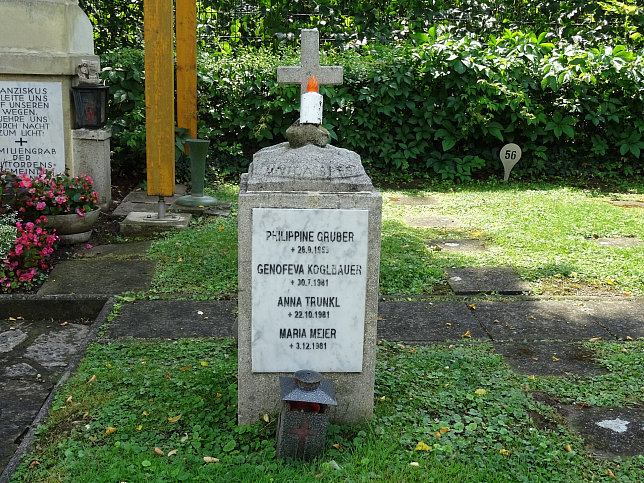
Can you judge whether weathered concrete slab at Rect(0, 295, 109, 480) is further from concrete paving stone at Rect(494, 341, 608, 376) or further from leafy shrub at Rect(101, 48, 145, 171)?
leafy shrub at Rect(101, 48, 145, 171)

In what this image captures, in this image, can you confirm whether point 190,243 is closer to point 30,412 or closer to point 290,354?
point 30,412

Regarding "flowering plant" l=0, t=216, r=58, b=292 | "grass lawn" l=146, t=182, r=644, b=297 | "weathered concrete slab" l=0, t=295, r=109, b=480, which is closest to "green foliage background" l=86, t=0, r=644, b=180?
"grass lawn" l=146, t=182, r=644, b=297

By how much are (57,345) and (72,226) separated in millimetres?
2150

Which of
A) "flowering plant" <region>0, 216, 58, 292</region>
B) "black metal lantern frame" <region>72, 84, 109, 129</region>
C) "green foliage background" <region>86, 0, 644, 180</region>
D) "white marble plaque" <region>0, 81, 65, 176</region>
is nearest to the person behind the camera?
"flowering plant" <region>0, 216, 58, 292</region>

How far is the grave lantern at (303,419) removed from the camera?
127 inches

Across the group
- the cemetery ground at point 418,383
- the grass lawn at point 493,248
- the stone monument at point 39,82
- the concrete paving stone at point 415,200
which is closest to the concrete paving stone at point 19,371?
the cemetery ground at point 418,383

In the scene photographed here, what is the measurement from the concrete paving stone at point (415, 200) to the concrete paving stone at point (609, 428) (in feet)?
A: 17.7

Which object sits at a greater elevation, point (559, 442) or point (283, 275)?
point (283, 275)

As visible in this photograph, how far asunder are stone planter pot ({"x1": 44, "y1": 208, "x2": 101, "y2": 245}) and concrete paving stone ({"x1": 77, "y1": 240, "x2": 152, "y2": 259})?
187 millimetres

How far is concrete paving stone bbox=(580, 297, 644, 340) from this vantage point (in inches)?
191

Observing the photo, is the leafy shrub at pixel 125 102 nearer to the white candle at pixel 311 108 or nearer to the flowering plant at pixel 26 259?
the flowering plant at pixel 26 259

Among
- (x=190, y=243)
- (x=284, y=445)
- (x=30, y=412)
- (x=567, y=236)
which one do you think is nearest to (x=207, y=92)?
(x=190, y=243)

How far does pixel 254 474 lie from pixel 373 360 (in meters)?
0.82

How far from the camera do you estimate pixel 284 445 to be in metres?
3.25
